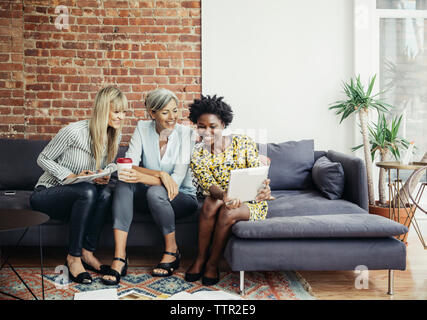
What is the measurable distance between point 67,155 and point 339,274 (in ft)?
5.93

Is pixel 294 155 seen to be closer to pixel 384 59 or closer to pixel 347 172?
pixel 347 172

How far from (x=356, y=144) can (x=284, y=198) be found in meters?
1.17

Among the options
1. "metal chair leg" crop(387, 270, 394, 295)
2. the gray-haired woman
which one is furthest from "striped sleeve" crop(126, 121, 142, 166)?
"metal chair leg" crop(387, 270, 394, 295)

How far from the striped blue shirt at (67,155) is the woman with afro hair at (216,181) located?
0.60 m

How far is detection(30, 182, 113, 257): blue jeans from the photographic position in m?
2.30

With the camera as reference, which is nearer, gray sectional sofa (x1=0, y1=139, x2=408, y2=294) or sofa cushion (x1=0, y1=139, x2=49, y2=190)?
gray sectional sofa (x1=0, y1=139, x2=408, y2=294)

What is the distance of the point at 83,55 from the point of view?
346 centimetres

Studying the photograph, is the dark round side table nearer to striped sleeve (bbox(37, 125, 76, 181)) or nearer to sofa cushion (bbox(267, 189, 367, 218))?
striped sleeve (bbox(37, 125, 76, 181))

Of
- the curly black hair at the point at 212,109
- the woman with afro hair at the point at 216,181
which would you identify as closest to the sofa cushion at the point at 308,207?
the woman with afro hair at the point at 216,181

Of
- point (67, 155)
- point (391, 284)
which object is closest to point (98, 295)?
point (67, 155)

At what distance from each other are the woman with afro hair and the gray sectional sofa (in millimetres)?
108

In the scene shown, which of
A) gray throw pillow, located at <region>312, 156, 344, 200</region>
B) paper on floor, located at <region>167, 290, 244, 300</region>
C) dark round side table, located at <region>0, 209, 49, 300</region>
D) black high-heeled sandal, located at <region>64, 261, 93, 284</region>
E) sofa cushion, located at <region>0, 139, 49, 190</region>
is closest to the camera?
dark round side table, located at <region>0, 209, 49, 300</region>
